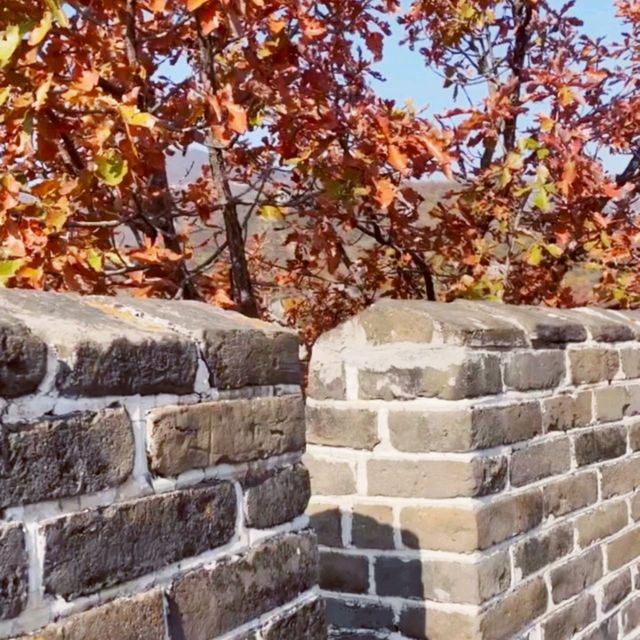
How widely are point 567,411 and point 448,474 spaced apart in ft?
2.15

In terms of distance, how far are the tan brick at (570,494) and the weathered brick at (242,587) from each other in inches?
49.1

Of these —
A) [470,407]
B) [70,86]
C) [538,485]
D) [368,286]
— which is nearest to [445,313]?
[470,407]

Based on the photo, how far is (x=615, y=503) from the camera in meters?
3.39

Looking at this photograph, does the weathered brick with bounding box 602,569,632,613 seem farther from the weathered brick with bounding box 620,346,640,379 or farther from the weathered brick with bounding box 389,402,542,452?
the weathered brick with bounding box 389,402,542,452

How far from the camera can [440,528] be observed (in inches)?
104

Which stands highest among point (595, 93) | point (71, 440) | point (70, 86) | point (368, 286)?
point (595, 93)

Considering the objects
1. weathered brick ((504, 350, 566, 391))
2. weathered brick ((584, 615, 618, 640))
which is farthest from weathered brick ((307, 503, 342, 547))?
weathered brick ((584, 615, 618, 640))

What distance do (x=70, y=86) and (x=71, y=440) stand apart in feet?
5.11

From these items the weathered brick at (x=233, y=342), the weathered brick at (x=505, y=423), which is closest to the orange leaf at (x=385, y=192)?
the weathered brick at (x=505, y=423)

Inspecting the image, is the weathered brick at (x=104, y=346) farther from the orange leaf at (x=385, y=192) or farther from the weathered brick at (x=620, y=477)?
the weathered brick at (x=620, y=477)

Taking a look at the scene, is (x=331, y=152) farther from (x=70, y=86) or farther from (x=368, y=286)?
(x=368, y=286)

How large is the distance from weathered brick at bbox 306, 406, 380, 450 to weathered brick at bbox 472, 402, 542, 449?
0.91ft

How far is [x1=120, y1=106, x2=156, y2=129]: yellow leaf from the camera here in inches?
101

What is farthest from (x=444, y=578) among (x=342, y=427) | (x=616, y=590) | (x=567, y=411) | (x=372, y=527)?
(x=616, y=590)
